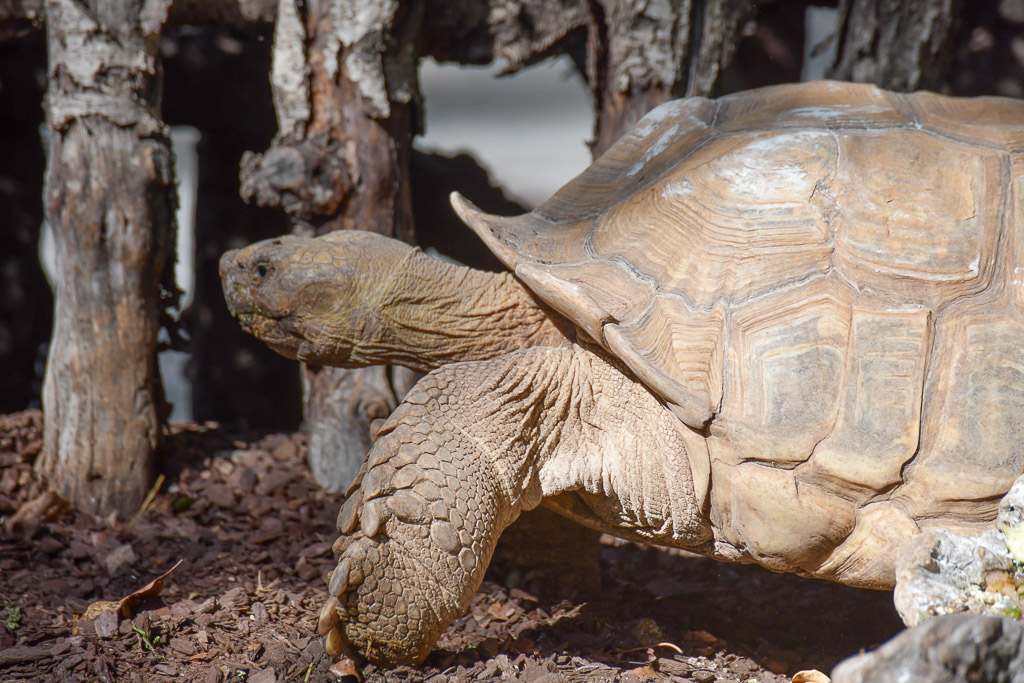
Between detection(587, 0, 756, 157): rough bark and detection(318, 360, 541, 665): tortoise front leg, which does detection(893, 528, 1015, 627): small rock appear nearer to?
detection(318, 360, 541, 665): tortoise front leg

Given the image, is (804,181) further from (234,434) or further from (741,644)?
(234,434)

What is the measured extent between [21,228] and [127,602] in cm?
239

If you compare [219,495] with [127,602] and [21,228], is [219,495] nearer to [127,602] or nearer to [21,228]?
[127,602]

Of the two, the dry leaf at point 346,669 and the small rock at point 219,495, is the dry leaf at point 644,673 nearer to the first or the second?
the dry leaf at point 346,669

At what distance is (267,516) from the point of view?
→ 3.21 m

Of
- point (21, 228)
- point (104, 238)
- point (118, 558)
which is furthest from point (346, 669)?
point (21, 228)

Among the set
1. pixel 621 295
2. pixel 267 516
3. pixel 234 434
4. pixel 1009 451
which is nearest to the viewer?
pixel 1009 451

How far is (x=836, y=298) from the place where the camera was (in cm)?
207

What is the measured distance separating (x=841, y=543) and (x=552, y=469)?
0.81 m

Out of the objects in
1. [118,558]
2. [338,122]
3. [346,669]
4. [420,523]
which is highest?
[338,122]

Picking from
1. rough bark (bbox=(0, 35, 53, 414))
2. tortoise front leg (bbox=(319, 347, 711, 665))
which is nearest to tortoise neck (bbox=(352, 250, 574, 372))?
tortoise front leg (bbox=(319, 347, 711, 665))

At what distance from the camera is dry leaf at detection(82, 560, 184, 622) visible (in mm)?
2465

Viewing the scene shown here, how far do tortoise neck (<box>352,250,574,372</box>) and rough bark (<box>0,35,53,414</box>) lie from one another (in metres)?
2.46

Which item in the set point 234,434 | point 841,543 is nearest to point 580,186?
point 841,543
